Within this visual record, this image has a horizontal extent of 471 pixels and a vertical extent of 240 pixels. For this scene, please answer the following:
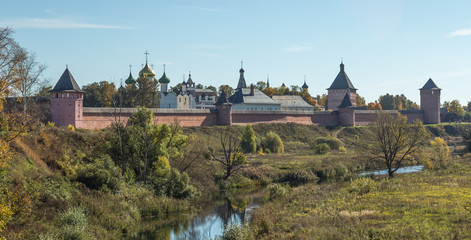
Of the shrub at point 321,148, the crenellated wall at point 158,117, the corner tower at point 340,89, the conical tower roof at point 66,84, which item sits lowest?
the shrub at point 321,148

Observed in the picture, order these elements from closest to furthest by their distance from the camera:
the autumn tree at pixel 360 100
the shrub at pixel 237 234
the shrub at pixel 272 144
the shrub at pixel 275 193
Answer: the shrub at pixel 237 234 → the shrub at pixel 275 193 → the shrub at pixel 272 144 → the autumn tree at pixel 360 100

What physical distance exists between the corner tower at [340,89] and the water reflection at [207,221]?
157 feet

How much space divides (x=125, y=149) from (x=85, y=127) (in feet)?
38.7

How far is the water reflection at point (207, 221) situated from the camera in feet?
59.9

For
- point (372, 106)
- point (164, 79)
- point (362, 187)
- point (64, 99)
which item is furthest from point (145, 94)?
point (372, 106)

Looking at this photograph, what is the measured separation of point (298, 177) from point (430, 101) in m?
47.7

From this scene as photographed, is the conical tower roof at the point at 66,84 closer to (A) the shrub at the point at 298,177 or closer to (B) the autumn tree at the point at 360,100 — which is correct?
(A) the shrub at the point at 298,177

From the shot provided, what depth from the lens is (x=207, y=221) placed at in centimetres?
2038

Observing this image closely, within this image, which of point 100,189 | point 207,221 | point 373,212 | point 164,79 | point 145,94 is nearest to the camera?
point 373,212

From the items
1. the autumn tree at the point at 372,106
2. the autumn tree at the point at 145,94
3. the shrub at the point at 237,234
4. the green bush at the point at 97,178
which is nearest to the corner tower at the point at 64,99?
the green bush at the point at 97,178

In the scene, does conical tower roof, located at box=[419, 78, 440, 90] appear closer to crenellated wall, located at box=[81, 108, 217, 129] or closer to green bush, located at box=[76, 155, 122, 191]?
crenellated wall, located at box=[81, 108, 217, 129]

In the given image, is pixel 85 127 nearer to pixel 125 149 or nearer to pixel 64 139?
pixel 64 139

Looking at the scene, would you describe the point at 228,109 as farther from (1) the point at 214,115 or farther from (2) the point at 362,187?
(2) the point at 362,187

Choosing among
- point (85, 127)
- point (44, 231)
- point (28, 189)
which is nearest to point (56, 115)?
point (85, 127)
